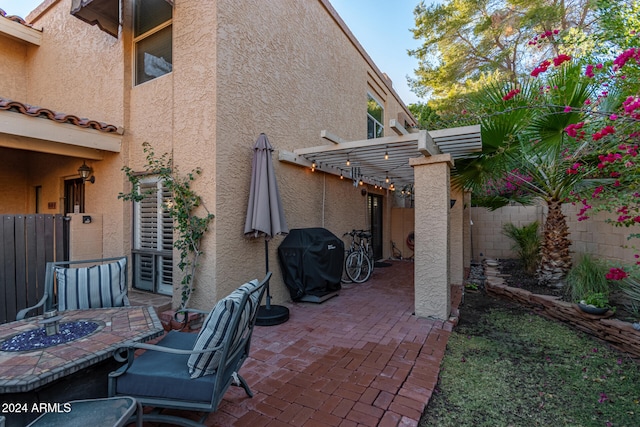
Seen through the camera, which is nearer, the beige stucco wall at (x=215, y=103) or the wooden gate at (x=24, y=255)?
the wooden gate at (x=24, y=255)

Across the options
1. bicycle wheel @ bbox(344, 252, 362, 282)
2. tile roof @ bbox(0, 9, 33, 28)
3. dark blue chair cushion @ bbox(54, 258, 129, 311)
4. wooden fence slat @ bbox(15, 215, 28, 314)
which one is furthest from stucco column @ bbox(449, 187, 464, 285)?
tile roof @ bbox(0, 9, 33, 28)

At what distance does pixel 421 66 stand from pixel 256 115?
1349 cm

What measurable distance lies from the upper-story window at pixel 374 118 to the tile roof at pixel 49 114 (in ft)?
27.3

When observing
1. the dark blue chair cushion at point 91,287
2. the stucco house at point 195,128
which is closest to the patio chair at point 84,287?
the dark blue chair cushion at point 91,287

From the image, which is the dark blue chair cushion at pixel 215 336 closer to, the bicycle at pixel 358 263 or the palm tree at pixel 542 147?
the palm tree at pixel 542 147

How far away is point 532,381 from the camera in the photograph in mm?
3576

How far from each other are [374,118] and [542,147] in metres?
7.44

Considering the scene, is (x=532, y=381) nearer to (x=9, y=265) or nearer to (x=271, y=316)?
(x=271, y=316)

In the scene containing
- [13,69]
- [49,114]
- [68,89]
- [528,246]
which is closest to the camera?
[49,114]

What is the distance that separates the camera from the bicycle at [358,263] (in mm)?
8695

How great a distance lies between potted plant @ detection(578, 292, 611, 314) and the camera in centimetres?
471

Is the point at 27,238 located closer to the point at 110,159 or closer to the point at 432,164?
the point at 110,159

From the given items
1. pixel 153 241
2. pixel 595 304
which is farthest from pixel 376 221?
pixel 153 241

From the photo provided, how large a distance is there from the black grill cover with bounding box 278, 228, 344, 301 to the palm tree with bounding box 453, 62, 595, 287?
3517 mm
